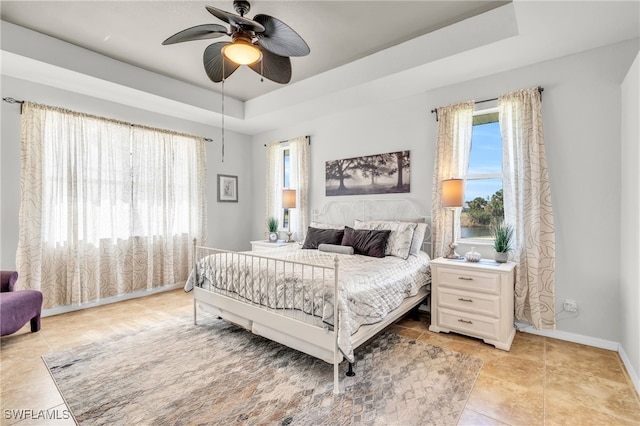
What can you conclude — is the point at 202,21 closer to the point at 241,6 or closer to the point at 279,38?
the point at 241,6

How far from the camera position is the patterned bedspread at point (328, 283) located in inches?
86.4

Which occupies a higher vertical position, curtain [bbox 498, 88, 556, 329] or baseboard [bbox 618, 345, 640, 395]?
curtain [bbox 498, 88, 556, 329]

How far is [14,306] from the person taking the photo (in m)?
2.81

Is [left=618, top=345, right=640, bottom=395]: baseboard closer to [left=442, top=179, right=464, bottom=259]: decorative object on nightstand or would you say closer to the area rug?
the area rug

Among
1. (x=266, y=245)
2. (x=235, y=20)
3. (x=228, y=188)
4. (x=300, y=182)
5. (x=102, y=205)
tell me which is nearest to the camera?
(x=235, y=20)

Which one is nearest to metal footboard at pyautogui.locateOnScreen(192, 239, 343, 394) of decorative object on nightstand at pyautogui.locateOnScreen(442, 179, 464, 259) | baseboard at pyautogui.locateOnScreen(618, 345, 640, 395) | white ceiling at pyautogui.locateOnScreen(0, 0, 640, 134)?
decorative object on nightstand at pyautogui.locateOnScreen(442, 179, 464, 259)

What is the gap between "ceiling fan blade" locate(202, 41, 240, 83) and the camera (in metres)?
2.50

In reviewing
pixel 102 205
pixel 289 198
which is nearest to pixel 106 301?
pixel 102 205

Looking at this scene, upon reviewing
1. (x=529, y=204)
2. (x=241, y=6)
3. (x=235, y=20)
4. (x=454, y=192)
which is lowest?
(x=529, y=204)

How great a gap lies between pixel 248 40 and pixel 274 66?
456 mm

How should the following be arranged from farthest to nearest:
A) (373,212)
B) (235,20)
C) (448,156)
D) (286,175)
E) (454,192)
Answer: (286,175), (373,212), (448,156), (454,192), (235,20)

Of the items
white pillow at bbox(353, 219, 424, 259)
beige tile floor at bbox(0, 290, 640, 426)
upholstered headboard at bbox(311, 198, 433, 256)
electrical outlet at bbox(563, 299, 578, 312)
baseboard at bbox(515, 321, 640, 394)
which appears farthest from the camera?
upholstered headboard at bbox(311, 198, 433, 256)

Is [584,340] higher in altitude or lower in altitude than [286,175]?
lower

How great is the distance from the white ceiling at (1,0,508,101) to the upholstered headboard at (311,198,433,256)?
73.1 inches
